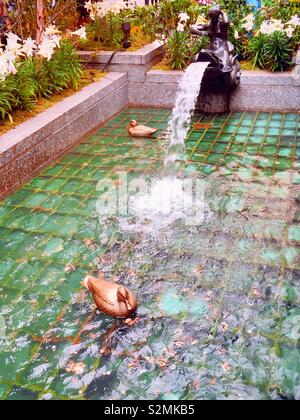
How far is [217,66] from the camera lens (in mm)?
6539

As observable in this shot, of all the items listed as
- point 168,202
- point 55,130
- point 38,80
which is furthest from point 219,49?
point 168,202

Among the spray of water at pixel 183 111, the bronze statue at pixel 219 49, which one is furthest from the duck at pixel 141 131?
the bronze statue at pixel 219 49

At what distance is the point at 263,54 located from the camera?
7426mm

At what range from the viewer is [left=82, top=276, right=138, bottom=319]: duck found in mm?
2891

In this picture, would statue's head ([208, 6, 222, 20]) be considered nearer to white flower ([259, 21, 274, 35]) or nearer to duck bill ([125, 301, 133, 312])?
white flower ([259, 21, 274, 35])

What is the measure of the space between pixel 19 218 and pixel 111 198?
98 centimetres

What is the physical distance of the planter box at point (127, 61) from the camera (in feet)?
25.2

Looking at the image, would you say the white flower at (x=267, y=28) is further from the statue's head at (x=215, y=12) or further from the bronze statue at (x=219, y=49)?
the statue's head at (x=215, y=12)

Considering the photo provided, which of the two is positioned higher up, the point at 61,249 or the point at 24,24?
the point at 24,24

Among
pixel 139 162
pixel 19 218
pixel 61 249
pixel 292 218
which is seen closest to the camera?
pixel 61 249

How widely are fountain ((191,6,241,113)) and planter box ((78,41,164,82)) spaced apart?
1223 mm

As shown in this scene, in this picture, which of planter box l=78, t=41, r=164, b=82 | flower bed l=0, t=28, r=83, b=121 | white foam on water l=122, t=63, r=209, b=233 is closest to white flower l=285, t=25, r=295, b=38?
planter box l=78, t=41, r=164, b=82
